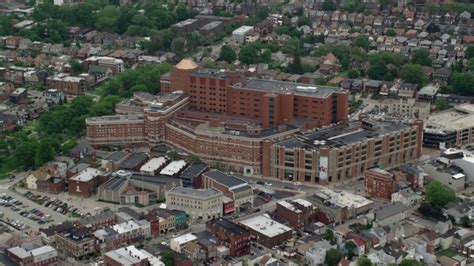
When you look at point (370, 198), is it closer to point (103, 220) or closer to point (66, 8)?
point (103, 220)

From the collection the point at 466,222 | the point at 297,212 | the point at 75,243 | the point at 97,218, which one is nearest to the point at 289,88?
the point at 297,212

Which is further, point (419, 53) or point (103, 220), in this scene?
point (419, 53)

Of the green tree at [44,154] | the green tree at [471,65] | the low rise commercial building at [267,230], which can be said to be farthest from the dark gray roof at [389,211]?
the green tree at [471,65]

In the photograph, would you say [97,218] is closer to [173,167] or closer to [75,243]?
[75,243]

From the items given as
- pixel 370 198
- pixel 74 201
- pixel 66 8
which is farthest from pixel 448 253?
pixel 66 8

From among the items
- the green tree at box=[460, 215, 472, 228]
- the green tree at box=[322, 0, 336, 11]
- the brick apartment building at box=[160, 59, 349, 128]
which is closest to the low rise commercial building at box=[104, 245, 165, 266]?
the green tree at box=[460, 215, 472, 228]

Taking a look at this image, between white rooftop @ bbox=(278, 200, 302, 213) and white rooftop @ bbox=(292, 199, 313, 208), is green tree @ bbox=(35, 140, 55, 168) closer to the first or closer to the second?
white rooftop @ bbox=(278, 200, 302, 213)

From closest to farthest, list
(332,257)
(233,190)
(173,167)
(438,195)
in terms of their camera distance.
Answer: (332,257)
(438,195)
(233,190)
(173,167)
